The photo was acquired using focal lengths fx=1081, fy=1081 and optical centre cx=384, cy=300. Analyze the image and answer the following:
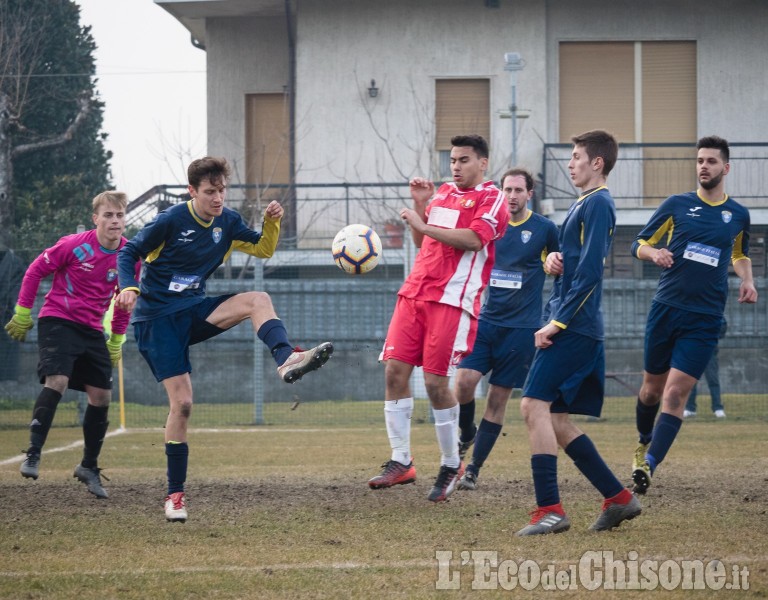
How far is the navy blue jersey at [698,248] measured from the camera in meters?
7.83

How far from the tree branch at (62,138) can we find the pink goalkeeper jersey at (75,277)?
53.6 ft

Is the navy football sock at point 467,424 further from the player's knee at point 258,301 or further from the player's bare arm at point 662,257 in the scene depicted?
the player's knee at point 258,301

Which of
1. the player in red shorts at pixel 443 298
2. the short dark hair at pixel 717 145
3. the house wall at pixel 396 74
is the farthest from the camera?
the house wall at pixel 396 74

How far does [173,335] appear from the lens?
6.97 meters

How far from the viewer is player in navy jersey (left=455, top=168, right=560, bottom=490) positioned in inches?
334

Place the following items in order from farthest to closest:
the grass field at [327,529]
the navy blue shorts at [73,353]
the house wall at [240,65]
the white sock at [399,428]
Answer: the house wall at [240,65]
the navy blue shorts at [73,353]
the white sock at [399,428]
the grass field at [327,529]

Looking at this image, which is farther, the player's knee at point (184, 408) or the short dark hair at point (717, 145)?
the short dark hair at point (717, 145)

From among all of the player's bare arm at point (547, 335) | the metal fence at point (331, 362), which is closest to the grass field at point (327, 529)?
the player's bare arm at point (547, 335)

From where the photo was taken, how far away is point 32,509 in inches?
280

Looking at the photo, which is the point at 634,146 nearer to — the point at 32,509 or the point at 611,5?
the point at 611,5

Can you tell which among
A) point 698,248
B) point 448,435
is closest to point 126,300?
point 448,435

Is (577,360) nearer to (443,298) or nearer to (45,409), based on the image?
(443,298)

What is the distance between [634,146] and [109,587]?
1902 centimetres

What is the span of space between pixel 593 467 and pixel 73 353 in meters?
4.28
